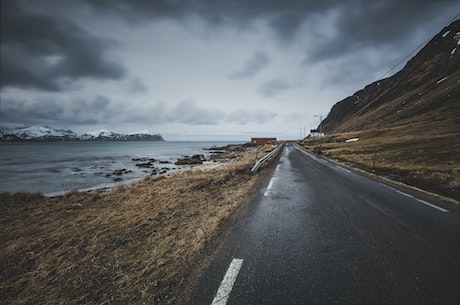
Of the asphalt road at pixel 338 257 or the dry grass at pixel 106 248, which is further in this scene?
the dry grass at pixel 106 248

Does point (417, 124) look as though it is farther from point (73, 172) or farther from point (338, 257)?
point (73, 172)

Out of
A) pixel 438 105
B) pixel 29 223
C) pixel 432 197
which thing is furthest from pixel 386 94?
pixel 29 223

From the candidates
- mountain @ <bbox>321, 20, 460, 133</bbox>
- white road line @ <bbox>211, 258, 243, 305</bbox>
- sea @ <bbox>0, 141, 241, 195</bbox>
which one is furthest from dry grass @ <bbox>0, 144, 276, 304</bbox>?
mountain @ <bbox>321, 20, 460, 133</bbox>

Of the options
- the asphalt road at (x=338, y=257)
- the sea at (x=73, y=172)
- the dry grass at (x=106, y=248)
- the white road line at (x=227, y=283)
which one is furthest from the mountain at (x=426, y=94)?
the white road line at (x=227, y=283)

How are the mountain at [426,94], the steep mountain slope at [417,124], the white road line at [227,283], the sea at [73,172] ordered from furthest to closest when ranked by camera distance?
1. the mountain at [426,94]
2. the sea at [73,172]
3. the steep mountain slope at [417,124]
4. the white road line at [227,283]

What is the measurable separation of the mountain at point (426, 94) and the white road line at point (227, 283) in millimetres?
70579

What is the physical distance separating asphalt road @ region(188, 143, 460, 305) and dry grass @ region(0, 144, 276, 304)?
0.75 meters

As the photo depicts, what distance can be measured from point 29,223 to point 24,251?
10.1ft

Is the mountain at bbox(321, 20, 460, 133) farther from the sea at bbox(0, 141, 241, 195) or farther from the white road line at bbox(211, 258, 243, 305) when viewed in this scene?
the white road line at bbox(211, 258, 243, 305)

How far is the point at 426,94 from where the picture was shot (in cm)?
9781

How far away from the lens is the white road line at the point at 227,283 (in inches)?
106

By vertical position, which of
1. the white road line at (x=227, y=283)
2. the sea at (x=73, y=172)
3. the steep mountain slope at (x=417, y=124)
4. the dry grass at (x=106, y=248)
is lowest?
the sea at (x=73, y=172)

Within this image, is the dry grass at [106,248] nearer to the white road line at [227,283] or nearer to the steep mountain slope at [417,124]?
the white road line at [227,283]

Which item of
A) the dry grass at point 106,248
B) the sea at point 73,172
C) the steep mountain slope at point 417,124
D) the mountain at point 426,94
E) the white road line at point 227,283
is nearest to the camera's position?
the white road line at point 227,283
